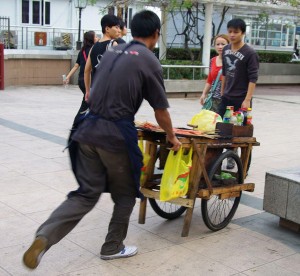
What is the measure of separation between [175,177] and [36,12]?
77.6 ft

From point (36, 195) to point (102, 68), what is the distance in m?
2.15

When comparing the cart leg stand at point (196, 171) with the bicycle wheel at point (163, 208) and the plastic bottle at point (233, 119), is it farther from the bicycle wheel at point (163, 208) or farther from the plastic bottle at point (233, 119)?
the plastic bottle at point (233, 119)

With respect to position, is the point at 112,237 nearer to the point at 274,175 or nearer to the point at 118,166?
the point at 118,166

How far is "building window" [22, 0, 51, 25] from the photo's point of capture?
1013 inches

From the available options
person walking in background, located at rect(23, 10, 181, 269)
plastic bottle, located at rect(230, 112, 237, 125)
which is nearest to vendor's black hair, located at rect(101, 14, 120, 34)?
plastic bottle, located at rect(230, 112, 237, 125)

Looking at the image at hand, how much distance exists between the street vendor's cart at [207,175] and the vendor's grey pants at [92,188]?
0.55 metres

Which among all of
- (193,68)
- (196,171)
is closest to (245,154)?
(196,171)

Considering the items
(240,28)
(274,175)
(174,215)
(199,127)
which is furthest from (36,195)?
(240,28)

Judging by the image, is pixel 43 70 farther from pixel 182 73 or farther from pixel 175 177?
pixel 175 177

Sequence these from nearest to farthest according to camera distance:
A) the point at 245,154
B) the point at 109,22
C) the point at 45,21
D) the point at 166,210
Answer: the point at 245,154 → the point at 166,210 → the point at 109,22 → the point at 45,21

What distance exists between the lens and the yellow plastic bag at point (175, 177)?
409 cm

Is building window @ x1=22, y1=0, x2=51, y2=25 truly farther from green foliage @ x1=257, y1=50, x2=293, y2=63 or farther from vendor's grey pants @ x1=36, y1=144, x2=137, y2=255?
vendor's grey pants @ x1=36, y1=144, x2=137, y2=255

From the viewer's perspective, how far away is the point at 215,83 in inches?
266

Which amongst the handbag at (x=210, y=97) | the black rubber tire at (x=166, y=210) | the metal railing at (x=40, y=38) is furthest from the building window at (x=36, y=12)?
the black rubber tire at (x=166, y=210)
